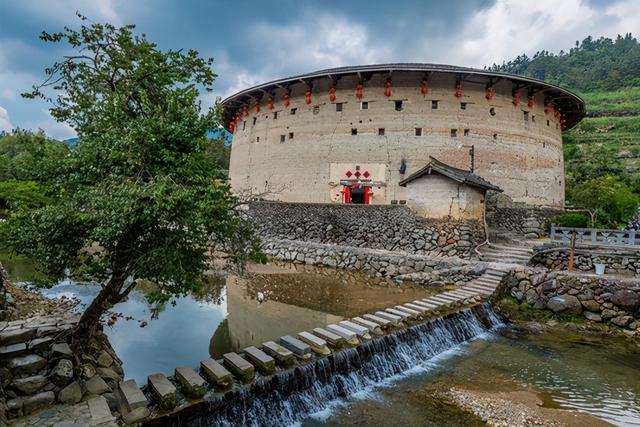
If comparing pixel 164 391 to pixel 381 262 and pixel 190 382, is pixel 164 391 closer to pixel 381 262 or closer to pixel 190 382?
pixel 190 382

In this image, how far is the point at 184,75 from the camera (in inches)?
170

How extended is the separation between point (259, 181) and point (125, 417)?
16.9 m

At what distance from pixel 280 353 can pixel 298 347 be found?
0.34 meters

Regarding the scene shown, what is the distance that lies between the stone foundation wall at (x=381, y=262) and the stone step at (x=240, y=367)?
7.94 meters

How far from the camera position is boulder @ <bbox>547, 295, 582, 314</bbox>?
26.8ft

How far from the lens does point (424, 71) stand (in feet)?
52.4

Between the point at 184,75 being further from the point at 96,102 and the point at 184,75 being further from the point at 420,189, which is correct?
the point at 420,189

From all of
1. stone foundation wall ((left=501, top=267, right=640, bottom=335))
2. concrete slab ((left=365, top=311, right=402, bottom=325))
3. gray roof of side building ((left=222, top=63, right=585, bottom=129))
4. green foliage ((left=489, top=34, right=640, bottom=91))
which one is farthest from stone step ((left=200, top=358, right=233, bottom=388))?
green foliage ((left=489, top=34, right=640, bottom=91))

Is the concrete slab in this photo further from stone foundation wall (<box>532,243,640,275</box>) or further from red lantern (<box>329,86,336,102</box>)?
red lantern (<box>329,86,336,102</box>)

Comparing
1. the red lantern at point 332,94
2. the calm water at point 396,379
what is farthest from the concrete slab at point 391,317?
the red lantern at point 332,94

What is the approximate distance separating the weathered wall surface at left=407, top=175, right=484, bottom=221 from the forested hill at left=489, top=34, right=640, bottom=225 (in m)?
11.4

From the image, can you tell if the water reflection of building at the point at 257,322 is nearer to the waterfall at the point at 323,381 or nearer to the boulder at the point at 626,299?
the waterfall at the point at 323,381

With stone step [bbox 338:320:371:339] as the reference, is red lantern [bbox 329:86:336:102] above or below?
above

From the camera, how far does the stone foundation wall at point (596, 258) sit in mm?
9352
